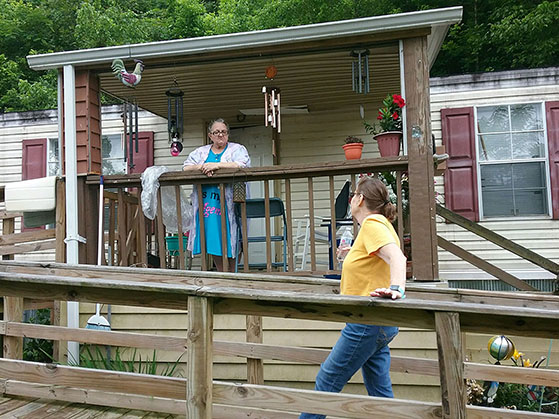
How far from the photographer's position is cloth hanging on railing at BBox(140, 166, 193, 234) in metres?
4.66

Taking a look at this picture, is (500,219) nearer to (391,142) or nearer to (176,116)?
(391,142)

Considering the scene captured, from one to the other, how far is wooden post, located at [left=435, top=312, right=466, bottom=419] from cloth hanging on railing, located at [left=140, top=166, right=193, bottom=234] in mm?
3342

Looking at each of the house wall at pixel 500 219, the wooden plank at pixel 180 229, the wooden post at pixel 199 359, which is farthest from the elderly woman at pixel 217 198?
the house wall at pixel 500 219

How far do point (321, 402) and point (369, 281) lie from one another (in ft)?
2.02

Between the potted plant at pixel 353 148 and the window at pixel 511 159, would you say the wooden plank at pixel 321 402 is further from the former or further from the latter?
the window at pixel 511 159

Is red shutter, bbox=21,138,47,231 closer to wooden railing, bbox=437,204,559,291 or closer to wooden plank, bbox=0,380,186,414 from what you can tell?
wooden plank, bbox=0,380,186,414

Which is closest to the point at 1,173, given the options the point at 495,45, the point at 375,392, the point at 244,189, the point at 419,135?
the point at 244,189

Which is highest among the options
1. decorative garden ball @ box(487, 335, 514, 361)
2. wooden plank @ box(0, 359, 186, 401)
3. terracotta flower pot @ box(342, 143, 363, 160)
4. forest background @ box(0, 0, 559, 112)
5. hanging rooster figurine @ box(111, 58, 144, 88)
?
forest background @ box(0, 0, 559, 112)

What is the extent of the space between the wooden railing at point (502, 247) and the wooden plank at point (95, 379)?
14.1 ft

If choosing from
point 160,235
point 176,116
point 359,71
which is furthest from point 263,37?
point 160,235

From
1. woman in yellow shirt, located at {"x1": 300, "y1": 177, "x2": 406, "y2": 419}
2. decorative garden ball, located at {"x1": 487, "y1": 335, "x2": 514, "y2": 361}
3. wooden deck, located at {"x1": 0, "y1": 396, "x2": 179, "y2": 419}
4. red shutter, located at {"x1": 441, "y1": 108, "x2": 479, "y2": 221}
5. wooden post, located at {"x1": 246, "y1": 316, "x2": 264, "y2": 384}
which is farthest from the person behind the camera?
red shutter, located at {"x1": 441, "y1": 108, "x2": 479, "y2": 221}

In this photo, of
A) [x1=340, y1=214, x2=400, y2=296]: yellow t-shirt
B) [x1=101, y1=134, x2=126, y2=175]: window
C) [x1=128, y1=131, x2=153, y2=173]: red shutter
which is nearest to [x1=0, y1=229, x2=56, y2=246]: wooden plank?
[x1=128, y1=131, x2=153, y2=173]: red shutter

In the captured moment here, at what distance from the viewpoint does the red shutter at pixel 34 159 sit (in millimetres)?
8102

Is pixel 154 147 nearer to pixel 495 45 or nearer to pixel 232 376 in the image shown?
pixel 232 376
